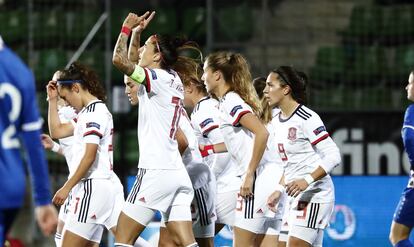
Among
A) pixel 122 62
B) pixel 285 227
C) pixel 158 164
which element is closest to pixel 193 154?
pixel 158 164

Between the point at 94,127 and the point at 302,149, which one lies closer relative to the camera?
the point at 94,127

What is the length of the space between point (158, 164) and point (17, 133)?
215 cm

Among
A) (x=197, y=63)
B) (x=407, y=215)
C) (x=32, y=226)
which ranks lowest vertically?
(x=32, y=226)

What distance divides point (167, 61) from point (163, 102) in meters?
0.32

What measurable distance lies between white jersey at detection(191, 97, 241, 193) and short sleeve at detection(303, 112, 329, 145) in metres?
0.78

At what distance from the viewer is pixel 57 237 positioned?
758cm

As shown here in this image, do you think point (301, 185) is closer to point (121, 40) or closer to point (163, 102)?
point (163, 102)

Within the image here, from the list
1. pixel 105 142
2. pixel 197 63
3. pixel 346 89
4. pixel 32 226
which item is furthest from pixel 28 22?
pixel 105 142

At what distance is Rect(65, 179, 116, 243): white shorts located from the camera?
6.43 meters

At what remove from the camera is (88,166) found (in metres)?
6.33

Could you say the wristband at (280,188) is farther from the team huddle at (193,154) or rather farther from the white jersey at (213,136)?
the white jersey at (213,136)

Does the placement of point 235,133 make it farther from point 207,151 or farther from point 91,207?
point 91,207

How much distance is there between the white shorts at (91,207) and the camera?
6.43m

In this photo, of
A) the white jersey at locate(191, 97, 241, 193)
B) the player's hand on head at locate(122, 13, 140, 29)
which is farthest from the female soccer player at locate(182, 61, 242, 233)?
the player's hand on head at locate(122, 13, 140, 29)
